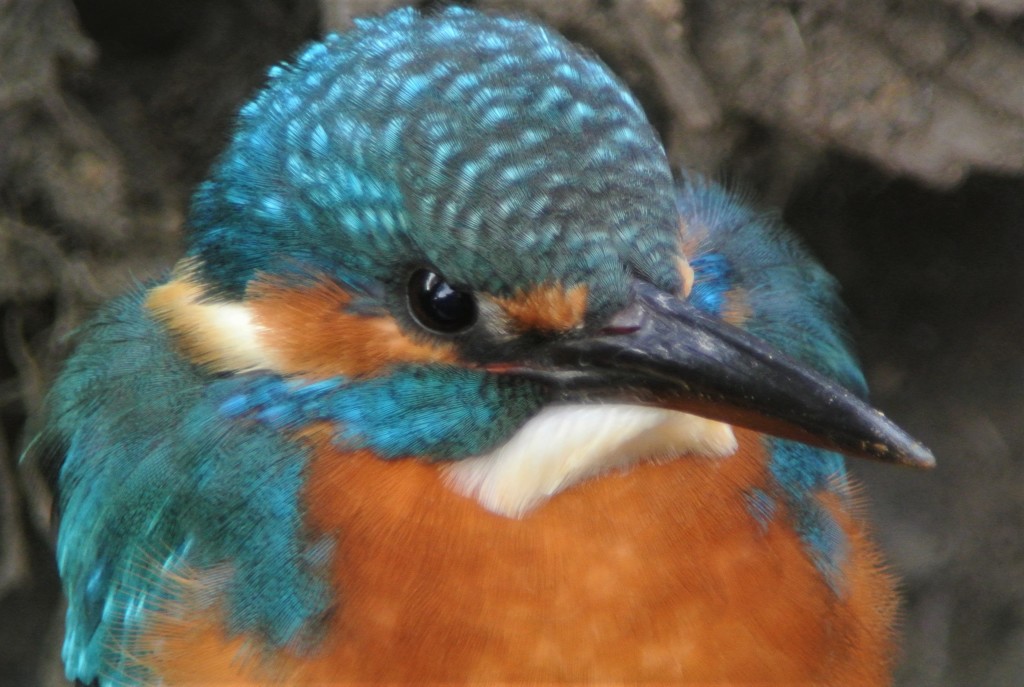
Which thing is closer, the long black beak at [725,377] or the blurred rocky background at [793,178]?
the long black beak at [725,377]

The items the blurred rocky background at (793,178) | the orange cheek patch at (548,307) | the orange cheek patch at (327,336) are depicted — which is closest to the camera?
the orange cheek patch at (548,307)

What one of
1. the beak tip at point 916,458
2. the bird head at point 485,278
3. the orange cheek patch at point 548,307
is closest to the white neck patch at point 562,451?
the bird head at point 485,278

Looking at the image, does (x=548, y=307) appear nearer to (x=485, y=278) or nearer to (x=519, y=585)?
(x=485, y=278)

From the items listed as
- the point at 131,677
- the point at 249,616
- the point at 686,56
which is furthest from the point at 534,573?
the point at 686,56

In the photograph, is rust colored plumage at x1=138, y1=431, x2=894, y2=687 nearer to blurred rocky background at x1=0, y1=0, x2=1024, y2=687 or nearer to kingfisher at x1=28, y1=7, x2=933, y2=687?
kingfisher at x1=28, y1=7, x2=933, y2=687

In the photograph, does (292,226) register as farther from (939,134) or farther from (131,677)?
(939,134)

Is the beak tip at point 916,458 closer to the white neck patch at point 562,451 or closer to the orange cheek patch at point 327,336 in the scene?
the white neck patch at point 562,451

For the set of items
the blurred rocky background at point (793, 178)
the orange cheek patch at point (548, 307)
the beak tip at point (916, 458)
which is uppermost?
the beak tip at point (916, 458)

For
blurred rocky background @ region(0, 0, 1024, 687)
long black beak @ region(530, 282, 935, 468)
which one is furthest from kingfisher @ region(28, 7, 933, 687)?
blurred rocky background @ region(0, 0, 1024, 687)
